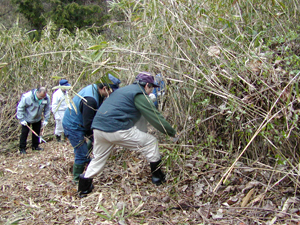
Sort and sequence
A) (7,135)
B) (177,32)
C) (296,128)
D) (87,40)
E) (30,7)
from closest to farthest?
(296,128)
(177,32)
(7,135)
(87,40)
(30,7)

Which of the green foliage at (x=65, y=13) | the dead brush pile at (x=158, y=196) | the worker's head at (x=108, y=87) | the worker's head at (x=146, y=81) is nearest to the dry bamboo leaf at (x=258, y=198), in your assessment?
the dead brush pile at (x=158, y=196)

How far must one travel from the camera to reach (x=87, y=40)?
25.1ft

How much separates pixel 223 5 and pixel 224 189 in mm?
2212

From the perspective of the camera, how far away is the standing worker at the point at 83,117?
11.3ft

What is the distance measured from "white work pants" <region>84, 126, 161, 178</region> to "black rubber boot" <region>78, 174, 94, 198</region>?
0.26 feet

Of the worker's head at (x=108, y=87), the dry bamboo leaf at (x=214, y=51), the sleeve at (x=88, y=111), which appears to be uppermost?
the dry bamboo leaf at (x=214, y=51)

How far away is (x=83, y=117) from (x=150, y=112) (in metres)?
0.94

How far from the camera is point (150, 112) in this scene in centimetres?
313

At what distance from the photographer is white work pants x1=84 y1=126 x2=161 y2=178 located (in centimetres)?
321

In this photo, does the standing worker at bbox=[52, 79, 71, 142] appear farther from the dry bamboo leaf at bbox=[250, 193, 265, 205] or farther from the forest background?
the dry bamboo leaf at bbox=[250, 193, 265, 205]

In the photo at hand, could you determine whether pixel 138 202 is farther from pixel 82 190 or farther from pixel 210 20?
pixel 210 20

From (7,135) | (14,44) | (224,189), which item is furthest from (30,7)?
(224,189)

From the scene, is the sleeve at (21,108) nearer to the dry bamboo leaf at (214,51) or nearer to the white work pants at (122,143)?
the white work pants at (122,143)

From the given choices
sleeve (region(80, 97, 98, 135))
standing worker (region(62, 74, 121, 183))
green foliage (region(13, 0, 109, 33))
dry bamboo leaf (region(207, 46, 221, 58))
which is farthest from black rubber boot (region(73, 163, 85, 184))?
green foliage (region(13, 0, 109, 33))
